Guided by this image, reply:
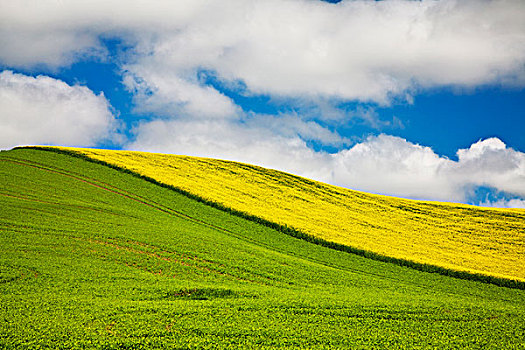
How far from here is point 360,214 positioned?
185ft

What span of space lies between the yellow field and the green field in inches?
214

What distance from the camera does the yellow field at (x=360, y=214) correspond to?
41.4 m

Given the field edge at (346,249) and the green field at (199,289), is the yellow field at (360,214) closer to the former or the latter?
the field edge at (346,249)

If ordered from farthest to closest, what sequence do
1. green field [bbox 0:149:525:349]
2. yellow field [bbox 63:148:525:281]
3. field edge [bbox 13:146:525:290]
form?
yellow field [bbox 63:148:525:281], field edge [bbox 13:146:525:290], green field [bbox 0:149:525:349]

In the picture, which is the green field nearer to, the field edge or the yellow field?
the field edge

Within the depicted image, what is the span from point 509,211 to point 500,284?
3758cm

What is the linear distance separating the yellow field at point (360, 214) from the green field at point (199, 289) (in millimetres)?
5432

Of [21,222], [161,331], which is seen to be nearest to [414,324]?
[161,331]

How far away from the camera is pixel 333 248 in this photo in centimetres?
3900

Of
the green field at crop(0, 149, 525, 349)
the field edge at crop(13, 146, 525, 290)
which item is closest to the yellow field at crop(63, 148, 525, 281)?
the field edge at crop(13, 146, 525, 290)

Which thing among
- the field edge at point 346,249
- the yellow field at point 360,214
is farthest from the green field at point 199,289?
the yellow field at point 360,214

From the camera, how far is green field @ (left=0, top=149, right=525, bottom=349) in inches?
666

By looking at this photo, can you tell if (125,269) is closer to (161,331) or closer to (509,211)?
(161,331)

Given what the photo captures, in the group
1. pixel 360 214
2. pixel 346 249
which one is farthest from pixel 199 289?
pixel 360 214
